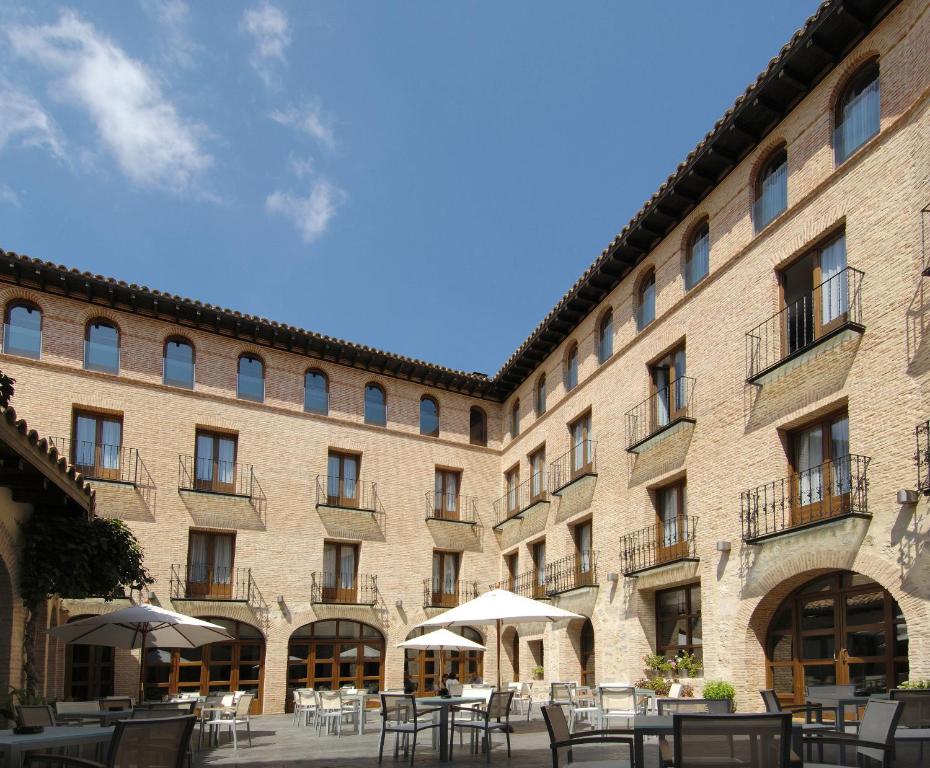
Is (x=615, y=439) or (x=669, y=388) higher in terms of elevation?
(x=669, y=388)

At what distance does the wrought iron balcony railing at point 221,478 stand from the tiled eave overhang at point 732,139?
27.2 feet

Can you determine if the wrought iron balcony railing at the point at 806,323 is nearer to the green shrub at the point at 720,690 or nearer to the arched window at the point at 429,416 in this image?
the green shrub at the point at 720,690

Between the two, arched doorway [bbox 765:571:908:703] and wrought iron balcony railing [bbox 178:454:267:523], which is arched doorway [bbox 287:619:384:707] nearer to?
wrought iron balcony railing [bbox 178:454:267:523]

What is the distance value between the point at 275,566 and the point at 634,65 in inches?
579

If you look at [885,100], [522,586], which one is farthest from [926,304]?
[522,586]

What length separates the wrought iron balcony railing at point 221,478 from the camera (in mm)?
22625

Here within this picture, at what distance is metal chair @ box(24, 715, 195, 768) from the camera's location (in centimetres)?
529

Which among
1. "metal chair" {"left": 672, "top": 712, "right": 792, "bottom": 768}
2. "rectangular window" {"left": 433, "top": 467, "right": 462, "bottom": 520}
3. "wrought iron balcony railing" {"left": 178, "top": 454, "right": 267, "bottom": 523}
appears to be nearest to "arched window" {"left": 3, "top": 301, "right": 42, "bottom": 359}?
"wrought iron balcony railing" {"left": 178, "top": 454, "right": 267, "bottom": 523}

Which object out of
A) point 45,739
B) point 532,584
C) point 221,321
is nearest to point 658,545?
point 532,584

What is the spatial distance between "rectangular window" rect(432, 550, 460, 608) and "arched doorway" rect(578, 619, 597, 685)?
494cm

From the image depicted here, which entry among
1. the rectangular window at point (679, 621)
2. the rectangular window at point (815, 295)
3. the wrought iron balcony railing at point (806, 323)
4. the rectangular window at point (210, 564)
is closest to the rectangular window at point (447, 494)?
the rectangular window at point (210, 564)

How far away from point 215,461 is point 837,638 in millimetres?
15352

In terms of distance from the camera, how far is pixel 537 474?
2509cm

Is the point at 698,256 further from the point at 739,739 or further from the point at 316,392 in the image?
the point at 739,739
